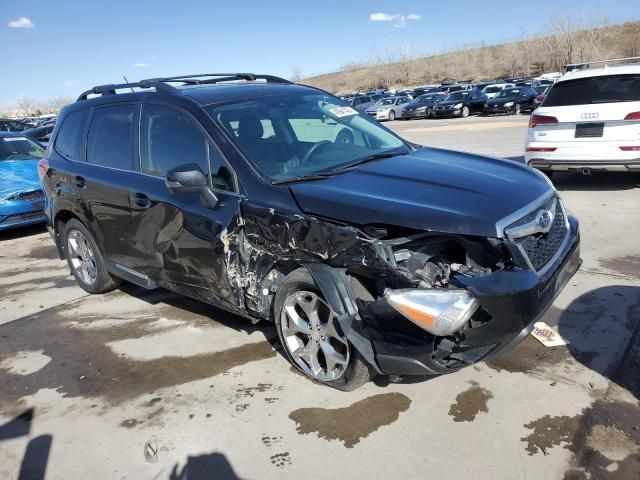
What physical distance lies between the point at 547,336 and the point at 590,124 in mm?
4805

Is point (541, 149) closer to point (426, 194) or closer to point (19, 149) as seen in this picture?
point (426, 194)

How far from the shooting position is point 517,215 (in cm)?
292

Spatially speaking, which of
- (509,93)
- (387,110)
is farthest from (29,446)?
(387,110)

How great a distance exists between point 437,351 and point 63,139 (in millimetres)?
4462

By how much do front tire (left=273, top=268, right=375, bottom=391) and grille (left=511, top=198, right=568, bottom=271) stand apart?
1.11m

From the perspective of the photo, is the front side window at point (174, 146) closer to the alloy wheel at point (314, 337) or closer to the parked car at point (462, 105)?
the alloy wheel at point (314, 337)

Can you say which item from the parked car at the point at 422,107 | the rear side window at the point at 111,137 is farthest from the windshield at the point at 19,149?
the parked car at the point at 422,107

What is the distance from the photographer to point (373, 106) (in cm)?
3434

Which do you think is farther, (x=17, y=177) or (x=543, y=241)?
(x=17, y=177)

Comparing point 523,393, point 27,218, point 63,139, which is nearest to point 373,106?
point 27,218

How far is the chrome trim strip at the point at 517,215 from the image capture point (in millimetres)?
2766

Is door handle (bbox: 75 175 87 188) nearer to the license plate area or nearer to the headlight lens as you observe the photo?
the headlight lens

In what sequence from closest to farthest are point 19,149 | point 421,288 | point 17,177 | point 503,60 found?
point 421,288 → point 17,177 → point 19,149 → point 503,60

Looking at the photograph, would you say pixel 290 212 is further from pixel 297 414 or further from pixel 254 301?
pixel 297 414
